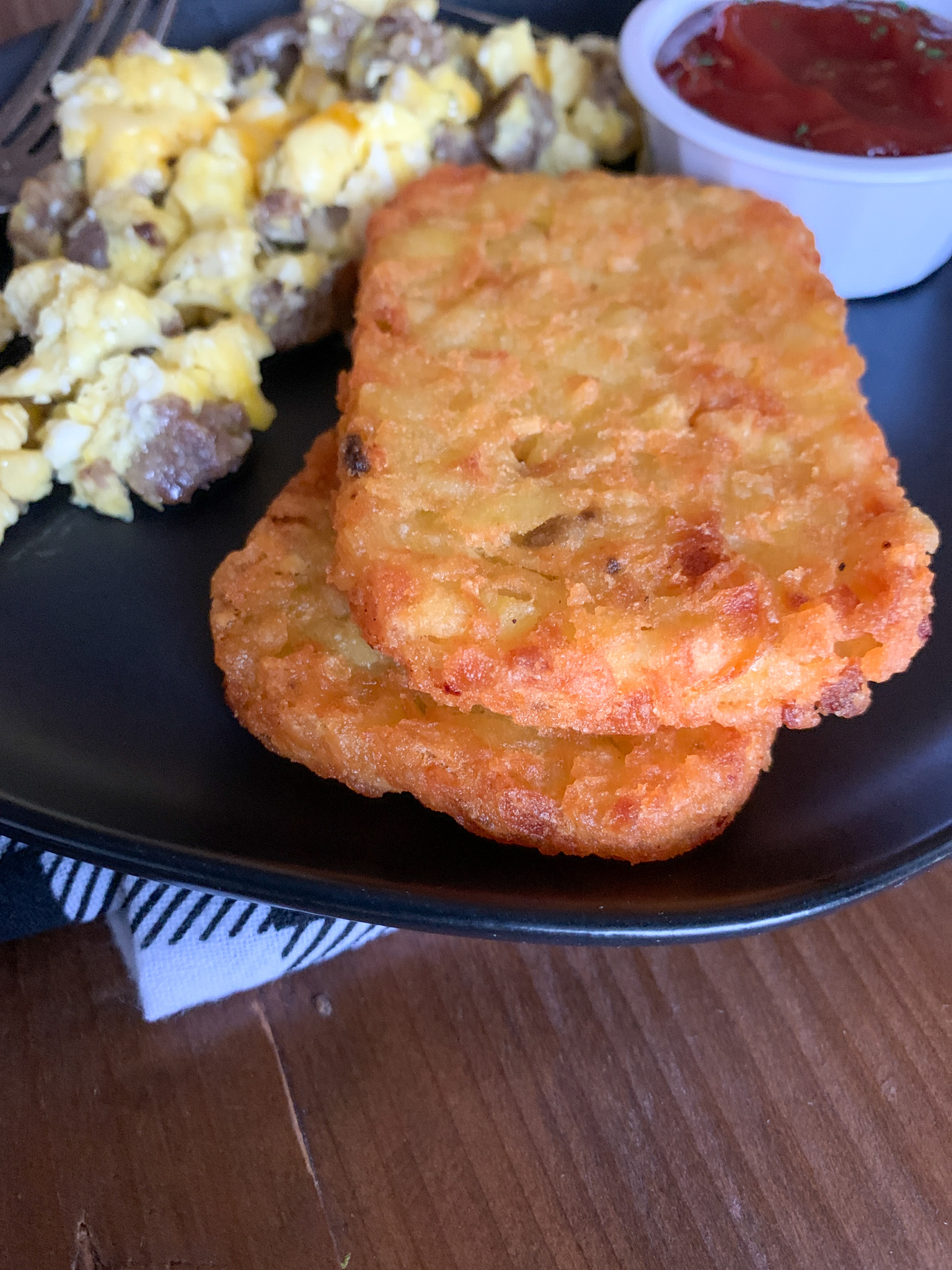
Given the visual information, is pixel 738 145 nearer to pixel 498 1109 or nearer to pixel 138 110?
pixel 138 110

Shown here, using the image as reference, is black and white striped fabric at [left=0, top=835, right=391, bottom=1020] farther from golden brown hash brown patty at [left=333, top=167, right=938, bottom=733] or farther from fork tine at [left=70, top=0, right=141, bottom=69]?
fork tine at [left=70, top=0, right=141, bottom=69]

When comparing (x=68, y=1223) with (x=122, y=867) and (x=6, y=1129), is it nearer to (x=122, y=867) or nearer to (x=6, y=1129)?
(x=6, y=1129)

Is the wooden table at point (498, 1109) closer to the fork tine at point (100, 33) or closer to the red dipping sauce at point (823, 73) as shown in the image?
the red dipping sauce at point (823, 73)

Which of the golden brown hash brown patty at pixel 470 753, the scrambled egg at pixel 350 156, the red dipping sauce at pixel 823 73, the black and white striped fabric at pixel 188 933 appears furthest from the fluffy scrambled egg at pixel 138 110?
the black and white striped fabric at pixel 188 933

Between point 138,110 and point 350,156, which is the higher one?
point 138,110

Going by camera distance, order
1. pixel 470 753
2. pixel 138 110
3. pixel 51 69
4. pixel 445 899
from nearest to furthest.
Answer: pixel 445 899 < pixel 470 753 < pixel 138 110 < pixel 51 69

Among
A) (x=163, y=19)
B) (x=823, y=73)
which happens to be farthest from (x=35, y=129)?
(x=823, y=73)

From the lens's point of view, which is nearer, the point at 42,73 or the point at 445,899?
the point at 445,899
